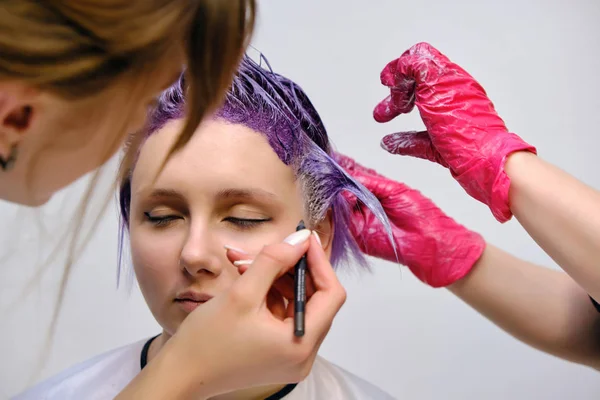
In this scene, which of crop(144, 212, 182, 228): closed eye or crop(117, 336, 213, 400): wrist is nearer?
crop(117, 336, 213, 400): wrist

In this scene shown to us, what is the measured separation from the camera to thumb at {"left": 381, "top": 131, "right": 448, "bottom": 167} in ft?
4.38

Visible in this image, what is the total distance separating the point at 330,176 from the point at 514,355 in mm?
858

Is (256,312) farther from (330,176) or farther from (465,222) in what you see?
(465,222)

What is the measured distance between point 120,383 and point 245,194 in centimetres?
59

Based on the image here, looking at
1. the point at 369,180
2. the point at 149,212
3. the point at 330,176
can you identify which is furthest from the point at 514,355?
the point at 149,212

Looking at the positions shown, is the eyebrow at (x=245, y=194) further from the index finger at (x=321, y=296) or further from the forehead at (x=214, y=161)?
the index finger at (x=321, y=296)

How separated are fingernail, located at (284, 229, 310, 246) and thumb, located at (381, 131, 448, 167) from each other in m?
0.50

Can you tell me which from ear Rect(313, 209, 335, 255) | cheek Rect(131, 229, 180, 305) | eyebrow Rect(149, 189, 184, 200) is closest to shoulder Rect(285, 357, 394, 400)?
ear Rect(313, 209, 335, 255)

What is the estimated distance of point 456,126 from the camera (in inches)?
47.8


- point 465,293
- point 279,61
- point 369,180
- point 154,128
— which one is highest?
point 279,61

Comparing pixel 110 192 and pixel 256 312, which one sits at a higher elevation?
pixel 110 192

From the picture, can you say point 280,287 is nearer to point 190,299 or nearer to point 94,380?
point 190,299

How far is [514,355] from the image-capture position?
1.73m

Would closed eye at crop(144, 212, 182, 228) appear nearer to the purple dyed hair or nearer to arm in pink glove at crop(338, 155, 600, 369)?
the purple dyed hair
